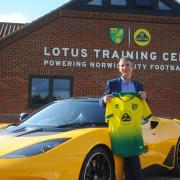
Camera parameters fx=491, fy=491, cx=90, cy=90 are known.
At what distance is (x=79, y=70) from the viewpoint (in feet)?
54.6

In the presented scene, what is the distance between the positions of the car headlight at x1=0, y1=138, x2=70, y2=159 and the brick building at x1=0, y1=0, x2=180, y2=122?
37.5 feet

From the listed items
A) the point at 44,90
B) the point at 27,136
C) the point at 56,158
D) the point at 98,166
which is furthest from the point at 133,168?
the point at 44,90

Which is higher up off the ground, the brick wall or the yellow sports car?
the brick wall

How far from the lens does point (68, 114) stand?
6.14m

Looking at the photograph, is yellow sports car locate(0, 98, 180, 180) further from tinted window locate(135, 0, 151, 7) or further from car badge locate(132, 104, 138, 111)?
tinted window locate(135, 0, 151, 7)

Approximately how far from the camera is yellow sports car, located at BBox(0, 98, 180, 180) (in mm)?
4578

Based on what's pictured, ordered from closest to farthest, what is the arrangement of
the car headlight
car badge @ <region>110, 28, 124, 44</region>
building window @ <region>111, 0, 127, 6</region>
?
1. the car headlight
2. car badge @ <region>110, 28, 124, 44</region>
3. building window @ <region>111, 0, 127, 6</region>

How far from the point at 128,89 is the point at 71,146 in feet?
3.36

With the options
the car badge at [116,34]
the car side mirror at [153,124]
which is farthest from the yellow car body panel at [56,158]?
the car badge at [116,34]

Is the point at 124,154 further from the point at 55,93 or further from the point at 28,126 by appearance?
the point at 55,93

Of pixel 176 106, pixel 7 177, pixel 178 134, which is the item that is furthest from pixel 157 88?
pixel 7 177

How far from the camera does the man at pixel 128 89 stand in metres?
5.35

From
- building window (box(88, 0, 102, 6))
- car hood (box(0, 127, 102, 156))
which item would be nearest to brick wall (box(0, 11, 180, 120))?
building window (box(88, 0, 102, 6))

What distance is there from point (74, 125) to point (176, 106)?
11.8m
